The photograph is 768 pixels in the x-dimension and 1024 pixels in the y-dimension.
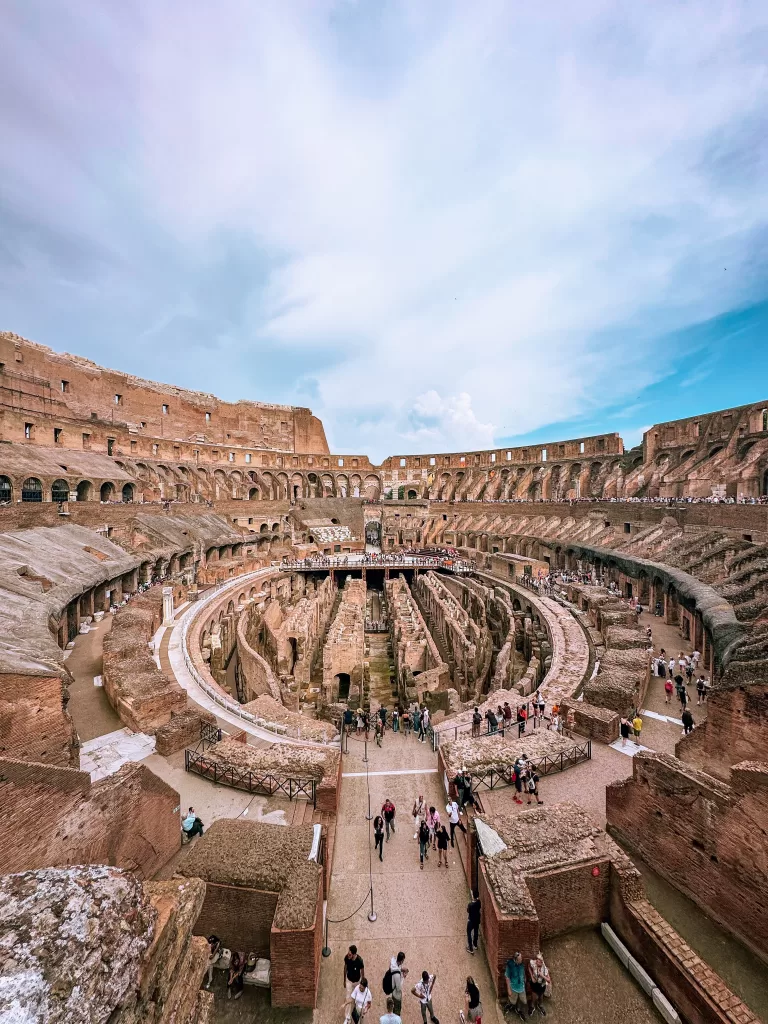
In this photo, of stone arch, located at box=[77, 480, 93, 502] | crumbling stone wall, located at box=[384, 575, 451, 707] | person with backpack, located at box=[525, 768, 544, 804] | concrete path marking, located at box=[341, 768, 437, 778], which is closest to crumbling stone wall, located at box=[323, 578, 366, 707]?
crumbling stone wall, located at box=[384, 575, 451, 707]

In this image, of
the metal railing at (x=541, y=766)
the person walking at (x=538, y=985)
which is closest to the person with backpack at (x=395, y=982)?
the person walking at (x=538, y=985)

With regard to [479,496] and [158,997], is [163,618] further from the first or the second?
[479,496]

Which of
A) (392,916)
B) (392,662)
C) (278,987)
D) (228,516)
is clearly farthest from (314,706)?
(228,516)

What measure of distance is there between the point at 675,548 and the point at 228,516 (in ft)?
117

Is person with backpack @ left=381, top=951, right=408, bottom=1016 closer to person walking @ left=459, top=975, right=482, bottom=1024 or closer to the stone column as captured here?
person walking @ left=459, top=975, right=482, bottom=1024

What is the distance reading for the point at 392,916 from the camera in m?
6.02

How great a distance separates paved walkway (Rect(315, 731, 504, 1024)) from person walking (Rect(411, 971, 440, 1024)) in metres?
0.17

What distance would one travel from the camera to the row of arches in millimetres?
23703

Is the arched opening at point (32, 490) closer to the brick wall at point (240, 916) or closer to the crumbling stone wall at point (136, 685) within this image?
the crumbling stone wall at point (136, 685)

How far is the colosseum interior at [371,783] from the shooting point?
4.59 meters

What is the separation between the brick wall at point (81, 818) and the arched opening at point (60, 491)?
27081 mm

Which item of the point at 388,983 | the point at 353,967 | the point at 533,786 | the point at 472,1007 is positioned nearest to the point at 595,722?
the point at 533,786

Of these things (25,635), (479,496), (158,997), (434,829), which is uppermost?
(479,496)

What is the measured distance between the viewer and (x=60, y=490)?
27750 millimetres
